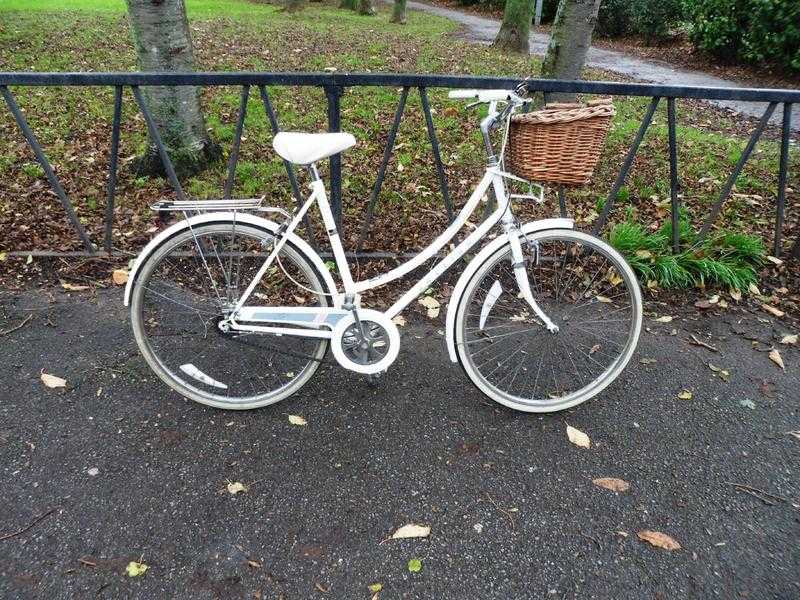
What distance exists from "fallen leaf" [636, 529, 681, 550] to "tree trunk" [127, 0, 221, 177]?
4410 millimetres

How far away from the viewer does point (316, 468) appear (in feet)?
8.02

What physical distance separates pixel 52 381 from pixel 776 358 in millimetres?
4031

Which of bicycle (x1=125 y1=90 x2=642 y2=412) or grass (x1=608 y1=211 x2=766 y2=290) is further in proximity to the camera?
grass (x1=608 y1=211 x2=766 y2=290)

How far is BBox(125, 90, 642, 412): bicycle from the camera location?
95.7 inches

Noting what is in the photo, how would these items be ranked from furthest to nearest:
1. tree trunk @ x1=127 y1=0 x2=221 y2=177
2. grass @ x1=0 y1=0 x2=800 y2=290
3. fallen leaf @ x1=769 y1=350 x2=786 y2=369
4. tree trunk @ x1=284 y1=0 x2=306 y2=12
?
tree trunk @ x1=284 y1=0 x2=306 y2=12 < grass @ x1=0 y1=0 x2=800 y2=290 < tree trunk @ x1=127 y1=0 x2=221 y2=177 < fallen leaf @ x1=769 y1=350 x2=786 y2=369

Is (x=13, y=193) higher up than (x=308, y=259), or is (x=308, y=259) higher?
(x=308, y=259)

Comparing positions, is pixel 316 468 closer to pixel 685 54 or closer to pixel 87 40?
pixel 87 40

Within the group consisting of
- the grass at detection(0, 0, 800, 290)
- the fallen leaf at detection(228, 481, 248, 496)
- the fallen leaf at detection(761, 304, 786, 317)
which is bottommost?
the fallen leaf at detection(228, 481, 248, 496)

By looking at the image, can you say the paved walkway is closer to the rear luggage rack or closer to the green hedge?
the green hedge

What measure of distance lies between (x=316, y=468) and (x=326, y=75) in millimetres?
2091

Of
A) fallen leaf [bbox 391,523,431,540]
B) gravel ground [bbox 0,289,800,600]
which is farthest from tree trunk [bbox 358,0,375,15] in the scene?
fallen leaf [bbox 391,523,431,540]

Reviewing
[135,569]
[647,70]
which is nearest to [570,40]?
[135,569]

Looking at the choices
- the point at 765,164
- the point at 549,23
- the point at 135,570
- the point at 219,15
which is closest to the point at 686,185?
the point at 765,164

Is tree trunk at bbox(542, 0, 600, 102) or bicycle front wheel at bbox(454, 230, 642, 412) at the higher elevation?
tree trunk at bbox(542, 0, 600, 102)
